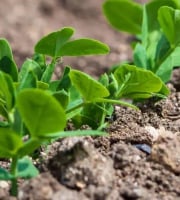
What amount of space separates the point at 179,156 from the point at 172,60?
1.71 ft

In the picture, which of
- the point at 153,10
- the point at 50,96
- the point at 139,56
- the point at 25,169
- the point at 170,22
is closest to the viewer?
the point at 50,96

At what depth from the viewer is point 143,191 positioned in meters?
1.50

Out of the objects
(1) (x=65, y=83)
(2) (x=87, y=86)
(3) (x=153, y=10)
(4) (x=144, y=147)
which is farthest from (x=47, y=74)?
(3) (x=153, y=10)

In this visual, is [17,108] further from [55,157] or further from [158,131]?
[158,131]

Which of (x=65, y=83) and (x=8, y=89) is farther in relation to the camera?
(x=65, y=83)

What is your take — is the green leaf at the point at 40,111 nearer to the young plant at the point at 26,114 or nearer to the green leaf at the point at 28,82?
the young plant at the point at 26,114

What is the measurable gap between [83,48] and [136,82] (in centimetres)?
18

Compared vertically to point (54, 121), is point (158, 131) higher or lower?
lower

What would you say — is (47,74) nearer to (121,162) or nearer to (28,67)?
(28,67)

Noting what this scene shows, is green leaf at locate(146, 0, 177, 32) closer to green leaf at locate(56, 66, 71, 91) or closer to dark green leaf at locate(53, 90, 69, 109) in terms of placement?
green leaf at locate(56, 66, 71, 91)

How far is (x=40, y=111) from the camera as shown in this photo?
1426mm

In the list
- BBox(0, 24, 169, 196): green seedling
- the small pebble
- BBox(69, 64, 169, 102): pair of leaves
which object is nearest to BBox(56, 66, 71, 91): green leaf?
BBox(0, 24, 169, 196): green seedling

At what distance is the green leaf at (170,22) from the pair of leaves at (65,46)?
25 centimetres

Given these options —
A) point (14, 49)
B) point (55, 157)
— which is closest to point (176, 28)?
point (55, 157)
